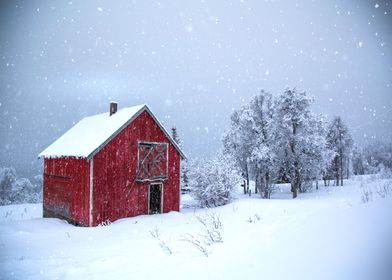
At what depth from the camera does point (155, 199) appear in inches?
773

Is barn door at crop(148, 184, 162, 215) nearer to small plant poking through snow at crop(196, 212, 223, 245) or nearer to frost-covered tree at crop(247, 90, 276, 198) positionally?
small plant poking through snow at crop(196, 212, 223, 245)

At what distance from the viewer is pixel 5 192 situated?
161ft

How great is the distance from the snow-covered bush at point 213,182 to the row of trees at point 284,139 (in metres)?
6.36

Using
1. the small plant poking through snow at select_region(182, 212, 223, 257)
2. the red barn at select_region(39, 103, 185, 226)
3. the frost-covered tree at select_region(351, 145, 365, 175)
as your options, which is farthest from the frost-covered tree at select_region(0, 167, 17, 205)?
the frost-covered tree at select_region(351, 145, 365, 175)

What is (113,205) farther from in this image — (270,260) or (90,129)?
(270,260)

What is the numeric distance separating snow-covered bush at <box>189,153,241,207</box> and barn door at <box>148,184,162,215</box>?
11.5 ft

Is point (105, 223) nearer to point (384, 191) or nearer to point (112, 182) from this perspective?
point (112, 182)

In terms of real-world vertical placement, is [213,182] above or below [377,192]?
below

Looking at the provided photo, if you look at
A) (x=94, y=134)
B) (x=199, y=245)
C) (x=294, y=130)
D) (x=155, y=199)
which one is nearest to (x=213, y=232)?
(x=199, y=245)

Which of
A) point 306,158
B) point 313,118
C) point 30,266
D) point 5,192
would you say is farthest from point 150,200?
point 5,192

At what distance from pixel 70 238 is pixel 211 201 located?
12.0 m

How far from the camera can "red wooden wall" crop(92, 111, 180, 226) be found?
15.7m

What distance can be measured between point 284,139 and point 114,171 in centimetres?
1719

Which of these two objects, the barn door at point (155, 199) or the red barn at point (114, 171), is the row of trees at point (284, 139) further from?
the barn door at point (155, 199)
